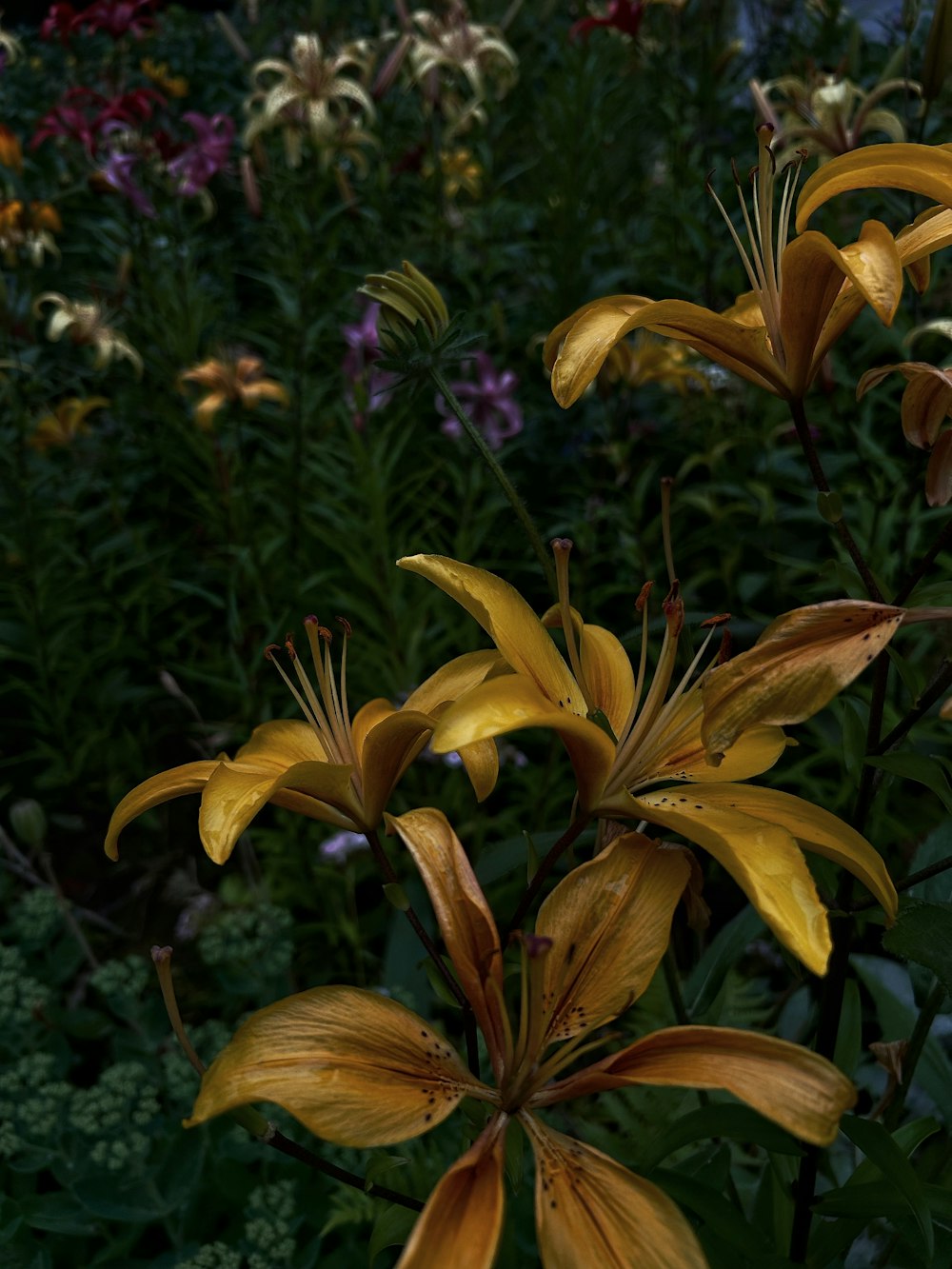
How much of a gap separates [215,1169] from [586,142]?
6.66 ft

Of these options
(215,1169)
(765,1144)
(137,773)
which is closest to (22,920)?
(215,1169)

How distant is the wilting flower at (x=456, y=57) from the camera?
2295mm

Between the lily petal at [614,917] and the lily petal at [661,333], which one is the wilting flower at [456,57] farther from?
the lily petal at [614,917]

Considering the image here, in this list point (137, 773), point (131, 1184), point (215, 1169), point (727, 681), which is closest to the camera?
point (727, 681)

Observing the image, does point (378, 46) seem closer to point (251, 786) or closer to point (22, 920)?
point (22, 920)

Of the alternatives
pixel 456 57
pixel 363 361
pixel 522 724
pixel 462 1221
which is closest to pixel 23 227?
pixel 363 361

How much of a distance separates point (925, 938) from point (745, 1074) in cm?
17

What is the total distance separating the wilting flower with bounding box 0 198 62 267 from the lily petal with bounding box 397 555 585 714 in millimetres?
1786

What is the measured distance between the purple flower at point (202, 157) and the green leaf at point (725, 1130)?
2.21 metres

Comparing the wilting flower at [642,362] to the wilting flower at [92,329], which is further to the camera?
the wilting flower at [92,329]

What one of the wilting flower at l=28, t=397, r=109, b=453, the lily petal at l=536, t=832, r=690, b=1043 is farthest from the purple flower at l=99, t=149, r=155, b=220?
the lily petal at l=536, t=832, r=690, b=1043

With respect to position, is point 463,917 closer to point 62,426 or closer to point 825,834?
point 825,834

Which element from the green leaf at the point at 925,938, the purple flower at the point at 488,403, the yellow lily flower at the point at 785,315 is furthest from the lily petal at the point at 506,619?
the purple flower at the point at 488,403

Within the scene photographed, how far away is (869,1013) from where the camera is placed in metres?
1.54
